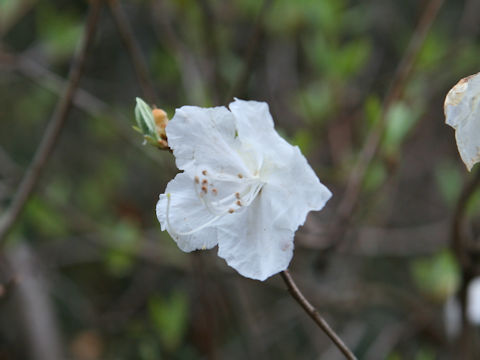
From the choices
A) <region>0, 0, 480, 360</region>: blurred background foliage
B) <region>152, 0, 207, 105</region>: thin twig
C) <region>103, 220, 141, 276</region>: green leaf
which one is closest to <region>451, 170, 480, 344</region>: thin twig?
<region>0, 0, 480, 360</region>: blurred background foliage

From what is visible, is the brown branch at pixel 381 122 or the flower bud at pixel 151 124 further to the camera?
the brown branch at pixel 381 122

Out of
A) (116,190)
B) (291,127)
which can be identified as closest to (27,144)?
(116,190)

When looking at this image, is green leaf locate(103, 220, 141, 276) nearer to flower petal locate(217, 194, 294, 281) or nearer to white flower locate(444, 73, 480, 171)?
flower petal locate(217, 194, 294, 281)

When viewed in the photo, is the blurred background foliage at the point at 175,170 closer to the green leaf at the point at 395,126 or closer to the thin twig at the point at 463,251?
the green leaf at the point at 395,126

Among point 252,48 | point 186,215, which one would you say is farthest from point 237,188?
point 252,48

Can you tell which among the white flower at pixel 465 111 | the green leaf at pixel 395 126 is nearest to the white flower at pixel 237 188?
the white flower at pixel 465 111

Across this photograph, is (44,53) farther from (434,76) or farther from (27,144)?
(434,76)

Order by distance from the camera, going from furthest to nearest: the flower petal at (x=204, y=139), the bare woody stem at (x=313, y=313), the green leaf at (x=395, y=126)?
the green leaf at (x=395, y=126)
the flower petal at (x=204, y=139)
the bare woody stem at (x=313, y=313)
